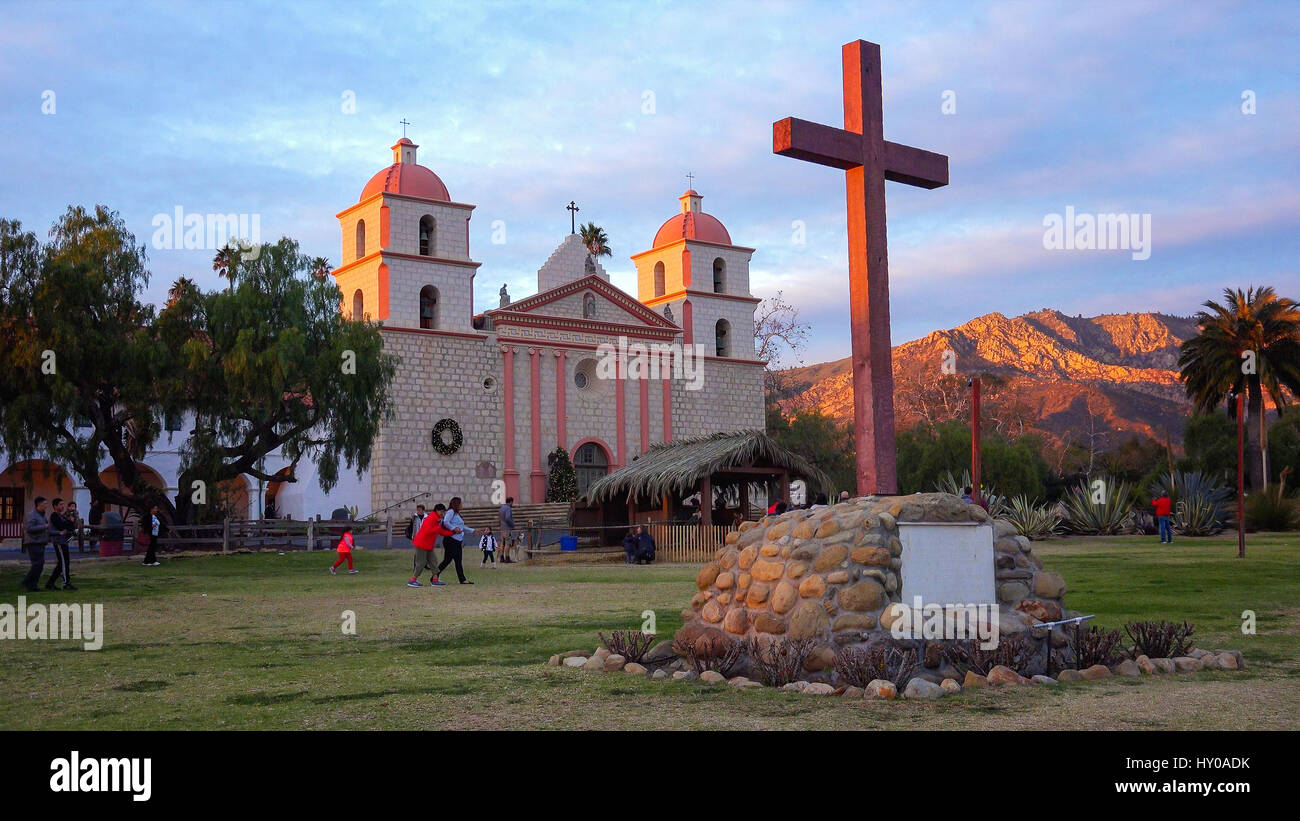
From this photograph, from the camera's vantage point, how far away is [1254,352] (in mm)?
39688

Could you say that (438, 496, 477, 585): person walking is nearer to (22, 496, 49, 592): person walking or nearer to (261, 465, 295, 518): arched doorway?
(22, 496, 49, 592): person walking

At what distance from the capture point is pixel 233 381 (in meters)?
24.8

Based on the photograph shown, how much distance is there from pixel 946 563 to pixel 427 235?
116 ft

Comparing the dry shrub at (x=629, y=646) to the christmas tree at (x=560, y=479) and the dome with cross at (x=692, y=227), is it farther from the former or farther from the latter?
the dome with cross at (x=692, y=227)

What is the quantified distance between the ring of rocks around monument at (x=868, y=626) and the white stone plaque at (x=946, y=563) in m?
0.01

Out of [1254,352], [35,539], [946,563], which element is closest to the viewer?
[946,563]

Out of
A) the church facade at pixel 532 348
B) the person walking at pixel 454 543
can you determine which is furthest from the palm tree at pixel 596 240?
the person walking at pixel 454 543

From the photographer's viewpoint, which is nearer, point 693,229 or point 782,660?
point 782,660

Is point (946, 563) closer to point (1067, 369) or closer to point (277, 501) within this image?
point (277, 501)

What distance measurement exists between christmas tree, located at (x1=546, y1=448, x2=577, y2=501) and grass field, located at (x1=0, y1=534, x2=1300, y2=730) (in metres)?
25.1

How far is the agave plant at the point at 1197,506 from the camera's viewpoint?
28.9 m

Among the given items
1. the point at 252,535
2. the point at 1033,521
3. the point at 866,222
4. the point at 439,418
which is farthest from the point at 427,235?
the point at 866,222

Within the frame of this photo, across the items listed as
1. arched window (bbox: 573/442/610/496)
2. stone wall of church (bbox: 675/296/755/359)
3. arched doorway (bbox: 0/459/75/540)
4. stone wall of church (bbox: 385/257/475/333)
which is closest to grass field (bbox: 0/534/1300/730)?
stone wall of church (bbox: 385/257/475/333)

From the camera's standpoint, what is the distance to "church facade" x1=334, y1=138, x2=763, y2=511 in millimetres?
40062
